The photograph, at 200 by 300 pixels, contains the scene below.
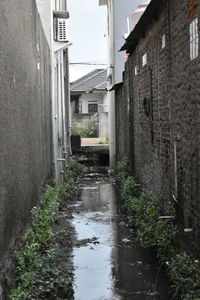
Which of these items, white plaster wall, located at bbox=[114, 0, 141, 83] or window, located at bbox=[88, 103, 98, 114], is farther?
window, located at bbox=[88, 103, 98, 114]

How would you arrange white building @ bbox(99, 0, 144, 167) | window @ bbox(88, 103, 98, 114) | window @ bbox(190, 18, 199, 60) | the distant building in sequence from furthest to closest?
window @ bbox(88, 103, 98, 114) → the distant building → white building @ bbox(99, 0, 144, 167) → window @ bbox(190, 18, 199, 60)

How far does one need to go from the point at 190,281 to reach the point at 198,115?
1.84 meters

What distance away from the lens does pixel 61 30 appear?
1580cm

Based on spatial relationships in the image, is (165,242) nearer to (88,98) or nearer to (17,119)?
(17,119)

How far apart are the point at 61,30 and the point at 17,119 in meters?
9.74

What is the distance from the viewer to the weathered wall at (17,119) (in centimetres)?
552

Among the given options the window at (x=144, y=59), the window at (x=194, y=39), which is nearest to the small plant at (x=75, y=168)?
the window at (x=144, y=59)

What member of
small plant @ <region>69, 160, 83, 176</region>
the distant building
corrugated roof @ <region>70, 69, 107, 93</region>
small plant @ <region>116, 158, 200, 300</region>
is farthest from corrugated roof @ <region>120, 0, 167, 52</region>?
corrugated roof @ <region>70, 69, 107, 93</region>

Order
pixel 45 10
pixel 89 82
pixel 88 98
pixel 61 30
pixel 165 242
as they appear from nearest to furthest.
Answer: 1. pixel 165 242
2. pixel 45 10
3. pixel 61 30
4. pixel 89 82
5. pixel 88 98

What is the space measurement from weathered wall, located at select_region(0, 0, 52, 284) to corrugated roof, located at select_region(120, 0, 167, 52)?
2.01 m

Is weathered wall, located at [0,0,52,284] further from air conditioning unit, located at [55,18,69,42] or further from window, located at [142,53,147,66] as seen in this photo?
air conditioning unit, located at [55,18,69,42]

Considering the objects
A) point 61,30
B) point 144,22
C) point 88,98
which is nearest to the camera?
point 144,22

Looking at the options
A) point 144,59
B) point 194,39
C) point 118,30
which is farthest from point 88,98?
point 194,39

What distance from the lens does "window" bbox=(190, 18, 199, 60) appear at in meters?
5.97
